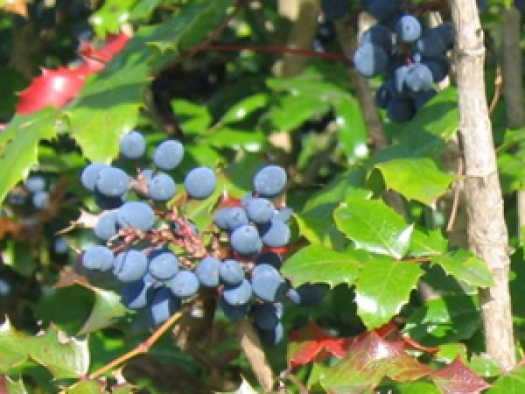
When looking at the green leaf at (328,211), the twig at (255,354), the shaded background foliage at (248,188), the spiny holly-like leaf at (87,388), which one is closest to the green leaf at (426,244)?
the shaded background foliage at (248,188)

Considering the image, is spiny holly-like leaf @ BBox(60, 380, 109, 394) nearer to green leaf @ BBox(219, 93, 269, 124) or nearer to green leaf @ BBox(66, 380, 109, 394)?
green leaf @ BBox(66, 380, 109, 394)

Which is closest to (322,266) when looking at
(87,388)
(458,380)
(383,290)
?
(383,290)

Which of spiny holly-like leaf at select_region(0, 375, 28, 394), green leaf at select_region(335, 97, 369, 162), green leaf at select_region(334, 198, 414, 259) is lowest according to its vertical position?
green leaf at select_region(335, 97, 369, 162)

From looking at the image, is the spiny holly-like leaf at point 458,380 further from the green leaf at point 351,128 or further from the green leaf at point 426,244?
the green leaf at point 351,128

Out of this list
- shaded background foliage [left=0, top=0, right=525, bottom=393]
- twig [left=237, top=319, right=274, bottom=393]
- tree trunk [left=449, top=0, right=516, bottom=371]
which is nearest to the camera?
tree trunk [left=449, top=0, right=516, bottom=371]

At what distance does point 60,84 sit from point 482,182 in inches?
33.3

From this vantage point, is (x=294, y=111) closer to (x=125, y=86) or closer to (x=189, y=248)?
(x=125, y=86)

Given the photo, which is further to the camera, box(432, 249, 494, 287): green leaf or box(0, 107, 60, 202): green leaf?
Answer: box(0, 107, 60, 202): green leaf

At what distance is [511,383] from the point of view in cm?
115

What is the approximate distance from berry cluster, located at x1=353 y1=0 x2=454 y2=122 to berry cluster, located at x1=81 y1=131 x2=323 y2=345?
0.21m

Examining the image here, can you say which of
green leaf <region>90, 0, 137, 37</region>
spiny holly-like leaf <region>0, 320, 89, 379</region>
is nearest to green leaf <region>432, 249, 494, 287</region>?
spiny holly-like leaf <region>0, 320, 89, 379</region>

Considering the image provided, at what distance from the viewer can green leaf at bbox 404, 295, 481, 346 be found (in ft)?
4.33

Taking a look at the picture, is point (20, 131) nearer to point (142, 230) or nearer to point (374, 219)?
point (142, 230)

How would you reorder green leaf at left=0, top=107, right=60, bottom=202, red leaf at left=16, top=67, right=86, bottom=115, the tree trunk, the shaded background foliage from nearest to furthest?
the tree trunk < the shaded background foliage < green leaf at left=0, top=107, right=60, bottom=202 < red leaf at left=16, top=67, right=86, bottom=115
